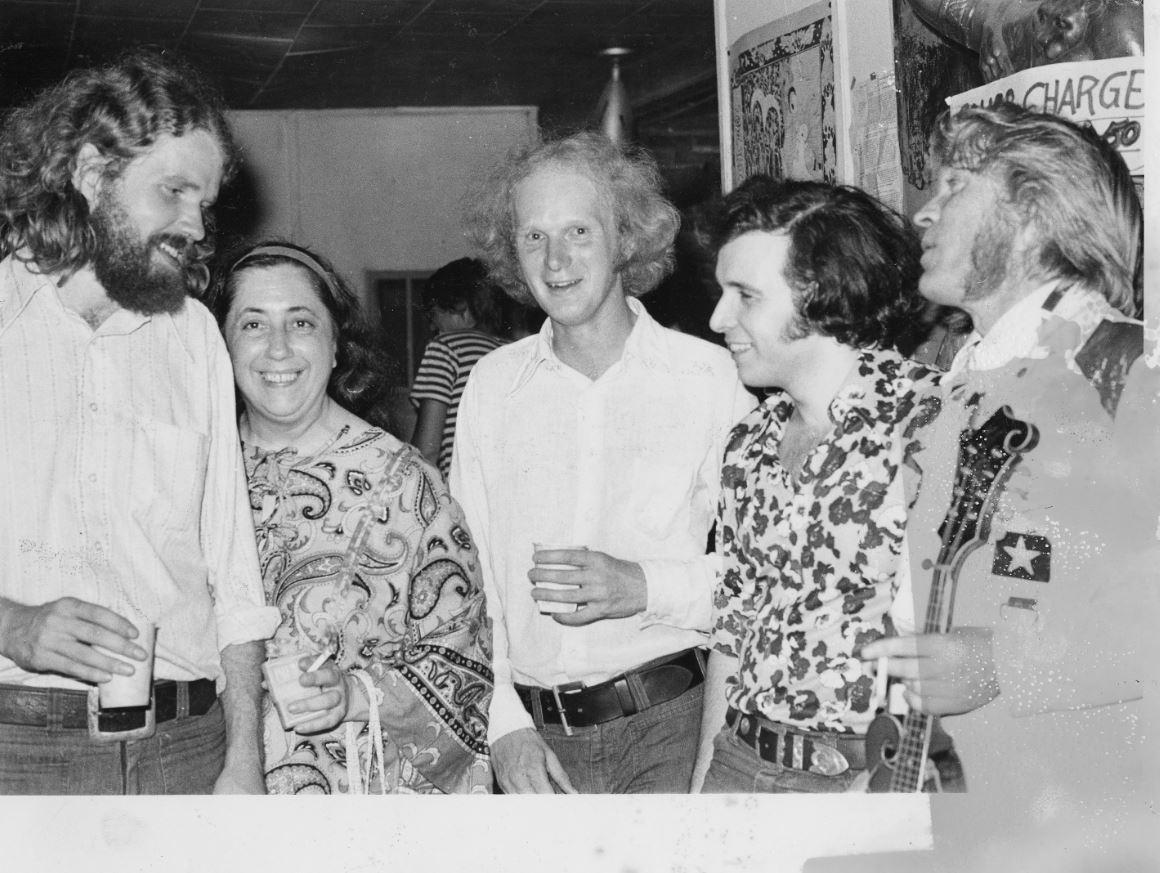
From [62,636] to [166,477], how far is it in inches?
11.5

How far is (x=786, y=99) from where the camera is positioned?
250 cm

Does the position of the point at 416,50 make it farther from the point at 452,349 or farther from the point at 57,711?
the point at 57,711

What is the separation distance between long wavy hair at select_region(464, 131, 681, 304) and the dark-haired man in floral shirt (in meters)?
0.34

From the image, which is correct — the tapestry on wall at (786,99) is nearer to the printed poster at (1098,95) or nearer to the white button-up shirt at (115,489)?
the printed poster at (1098,95)

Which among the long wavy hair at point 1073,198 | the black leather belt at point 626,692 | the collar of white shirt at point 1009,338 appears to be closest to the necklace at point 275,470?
the black leather belt at point 626,692

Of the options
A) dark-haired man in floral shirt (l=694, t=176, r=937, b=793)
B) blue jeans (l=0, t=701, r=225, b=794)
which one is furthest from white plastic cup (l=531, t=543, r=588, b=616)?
blue jeans (l=0, t=701, r=225, b=794)

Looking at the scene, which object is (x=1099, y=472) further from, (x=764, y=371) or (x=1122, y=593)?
(x=764, y=371)

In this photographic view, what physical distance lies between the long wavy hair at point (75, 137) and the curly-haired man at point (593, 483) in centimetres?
58

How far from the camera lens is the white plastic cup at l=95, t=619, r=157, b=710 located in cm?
181

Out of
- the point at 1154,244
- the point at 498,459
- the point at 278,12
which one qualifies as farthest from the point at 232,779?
the point at 1154,244

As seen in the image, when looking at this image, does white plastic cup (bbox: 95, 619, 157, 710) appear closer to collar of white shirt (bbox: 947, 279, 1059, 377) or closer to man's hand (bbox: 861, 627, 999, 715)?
man's hand (bbox: 861, 627, 999, 715)

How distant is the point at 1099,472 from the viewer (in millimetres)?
1953

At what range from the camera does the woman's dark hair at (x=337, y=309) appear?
220 centimetres

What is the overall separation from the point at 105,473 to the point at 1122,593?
160 centimetres
